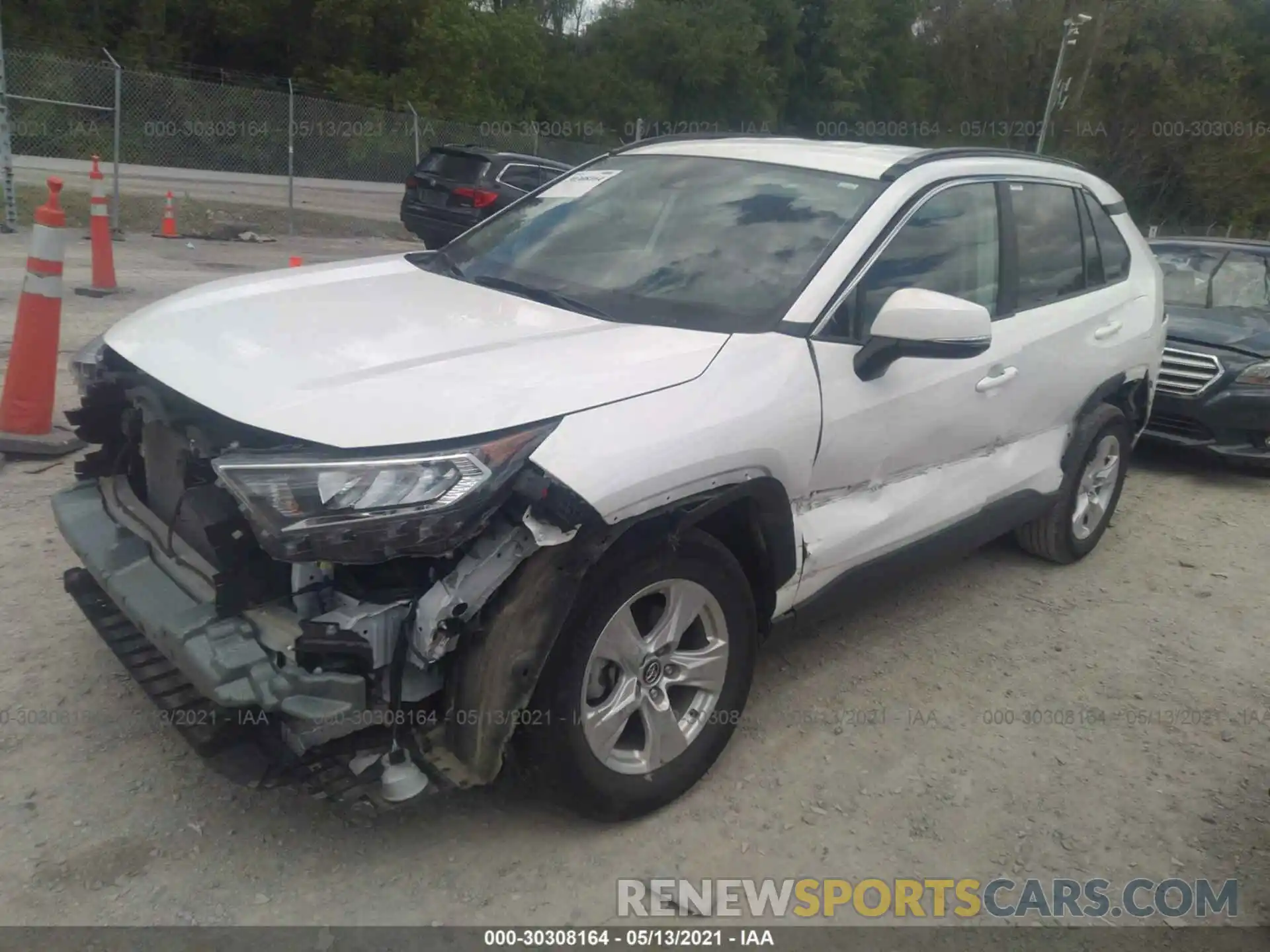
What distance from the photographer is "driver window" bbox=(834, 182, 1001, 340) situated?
3479mm

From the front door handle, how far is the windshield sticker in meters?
1.65

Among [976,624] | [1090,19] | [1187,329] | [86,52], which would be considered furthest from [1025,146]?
[976,624]

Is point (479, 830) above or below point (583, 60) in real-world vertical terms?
below

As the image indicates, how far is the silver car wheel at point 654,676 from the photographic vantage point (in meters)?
2.87

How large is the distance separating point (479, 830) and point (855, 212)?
2.28 m

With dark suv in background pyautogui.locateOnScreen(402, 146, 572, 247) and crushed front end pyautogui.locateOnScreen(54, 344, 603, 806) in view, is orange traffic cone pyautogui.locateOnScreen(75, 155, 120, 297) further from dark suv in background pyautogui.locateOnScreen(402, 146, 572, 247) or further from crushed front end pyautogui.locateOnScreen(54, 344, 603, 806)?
crushed front end pyautogui.locateOnScreen(54, 344, 603, 806)

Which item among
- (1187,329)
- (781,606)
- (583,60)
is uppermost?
(583,60)

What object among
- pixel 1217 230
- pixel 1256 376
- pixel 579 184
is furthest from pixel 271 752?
pixel 1217 230

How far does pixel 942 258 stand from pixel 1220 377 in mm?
4020

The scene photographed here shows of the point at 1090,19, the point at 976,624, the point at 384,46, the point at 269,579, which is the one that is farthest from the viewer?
the point at 1090,19

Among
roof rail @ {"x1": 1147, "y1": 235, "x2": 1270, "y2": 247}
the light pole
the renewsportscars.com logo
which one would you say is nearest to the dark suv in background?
roof rail @ {"x1": 1147, "y1": 235, "x2": 1270, "y2": 247}

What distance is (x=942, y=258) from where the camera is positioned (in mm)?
3891

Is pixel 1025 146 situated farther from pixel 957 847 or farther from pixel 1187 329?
pixel 957 847

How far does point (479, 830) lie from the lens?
300 centimetres
